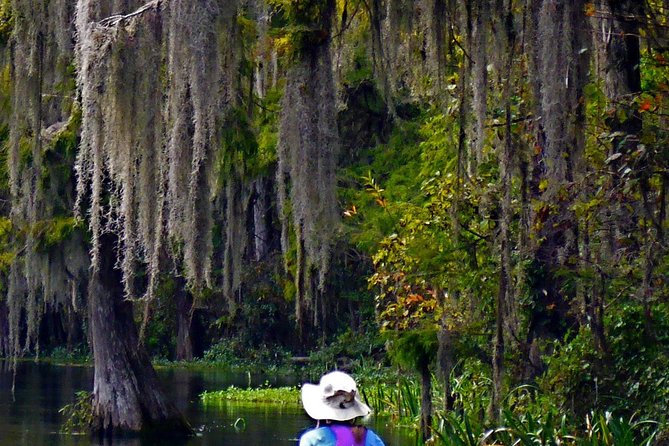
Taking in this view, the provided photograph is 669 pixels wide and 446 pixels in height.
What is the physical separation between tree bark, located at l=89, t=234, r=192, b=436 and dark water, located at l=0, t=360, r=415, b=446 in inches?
20.1

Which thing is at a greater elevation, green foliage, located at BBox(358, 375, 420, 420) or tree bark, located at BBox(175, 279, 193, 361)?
tree bark, located at BBox(175, 279, 193, 361)

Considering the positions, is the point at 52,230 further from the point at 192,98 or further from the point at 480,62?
the point at 480,62

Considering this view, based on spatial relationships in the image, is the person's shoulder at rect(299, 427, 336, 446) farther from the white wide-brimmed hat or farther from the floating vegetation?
the floating vegetation

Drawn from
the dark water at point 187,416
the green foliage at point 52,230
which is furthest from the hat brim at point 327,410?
the green foliage at point 52,230

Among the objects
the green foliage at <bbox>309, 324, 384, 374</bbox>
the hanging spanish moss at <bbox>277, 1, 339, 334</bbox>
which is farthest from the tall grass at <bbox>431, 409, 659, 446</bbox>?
the green foliage at <bbox>309, 324, 384, 374</bbox>

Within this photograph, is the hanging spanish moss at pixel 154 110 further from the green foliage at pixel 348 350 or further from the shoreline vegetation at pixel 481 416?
Result: the green foliage at pixel 348 350

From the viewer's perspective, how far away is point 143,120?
13.1 metres

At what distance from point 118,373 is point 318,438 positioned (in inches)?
553

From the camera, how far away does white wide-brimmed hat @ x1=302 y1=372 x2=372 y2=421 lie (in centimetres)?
537

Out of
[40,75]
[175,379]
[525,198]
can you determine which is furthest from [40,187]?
[175,379]

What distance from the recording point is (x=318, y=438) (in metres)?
5.36

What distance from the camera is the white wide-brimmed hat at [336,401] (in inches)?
211

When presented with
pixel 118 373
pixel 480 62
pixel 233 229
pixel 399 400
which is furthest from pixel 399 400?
pixel 480 62

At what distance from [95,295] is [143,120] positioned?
23.8ft
